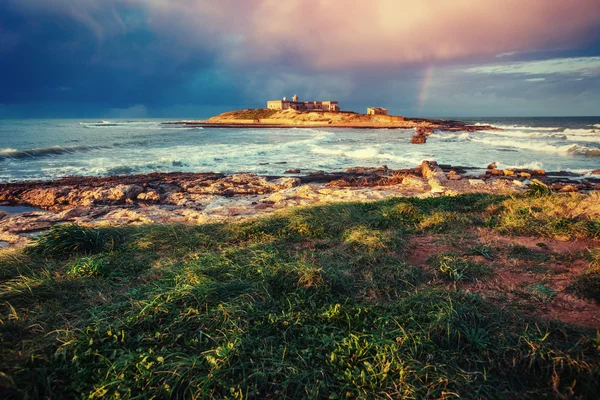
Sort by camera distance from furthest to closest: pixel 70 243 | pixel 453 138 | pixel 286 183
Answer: pixel 453 138, pixel 286 183, pixel 70 243

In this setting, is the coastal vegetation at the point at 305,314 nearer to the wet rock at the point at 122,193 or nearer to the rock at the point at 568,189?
the wet rock at the point at 122,193

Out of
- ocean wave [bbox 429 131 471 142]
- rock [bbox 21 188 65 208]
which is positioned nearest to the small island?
ocean wave [bbox 429 131 471 142]

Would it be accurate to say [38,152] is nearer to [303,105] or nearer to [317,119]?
[317,119]

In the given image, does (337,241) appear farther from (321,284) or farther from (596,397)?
(596,397)

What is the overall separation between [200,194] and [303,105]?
368 feet

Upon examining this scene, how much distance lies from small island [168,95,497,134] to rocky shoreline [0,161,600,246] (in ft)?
180

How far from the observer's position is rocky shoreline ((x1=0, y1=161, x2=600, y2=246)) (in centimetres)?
788

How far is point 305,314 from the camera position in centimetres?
311

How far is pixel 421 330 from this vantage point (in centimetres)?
282

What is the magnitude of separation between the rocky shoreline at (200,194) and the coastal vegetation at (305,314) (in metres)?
2.70

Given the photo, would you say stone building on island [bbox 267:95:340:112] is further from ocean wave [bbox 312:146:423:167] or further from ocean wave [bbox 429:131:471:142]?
ocean wave [bbox 312:146:423:167]

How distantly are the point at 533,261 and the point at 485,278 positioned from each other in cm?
102

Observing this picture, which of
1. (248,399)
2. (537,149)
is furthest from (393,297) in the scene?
(537,149)

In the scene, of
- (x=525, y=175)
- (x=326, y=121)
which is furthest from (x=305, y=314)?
(x=326, y=121)
